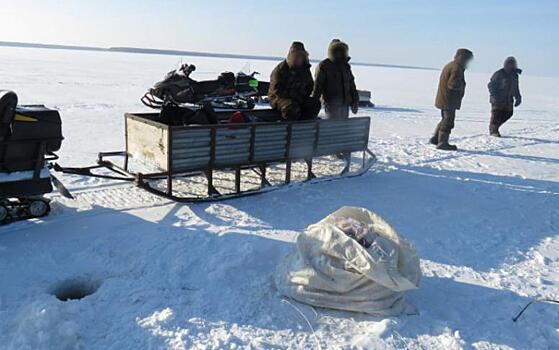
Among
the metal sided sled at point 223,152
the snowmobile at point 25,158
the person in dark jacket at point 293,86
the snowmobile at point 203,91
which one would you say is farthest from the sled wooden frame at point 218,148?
the snowmobile at point 203,91

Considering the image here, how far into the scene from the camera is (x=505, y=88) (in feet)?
34.0

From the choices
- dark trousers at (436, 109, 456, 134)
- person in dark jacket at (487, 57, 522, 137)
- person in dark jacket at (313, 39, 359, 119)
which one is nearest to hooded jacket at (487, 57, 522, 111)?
person in dark jacket at (487, 57, 522, 137)

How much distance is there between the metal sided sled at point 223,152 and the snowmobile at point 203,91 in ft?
14.1

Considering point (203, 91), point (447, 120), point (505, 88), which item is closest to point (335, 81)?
point (447, 120)

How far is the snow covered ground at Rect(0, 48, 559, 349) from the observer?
2.77m

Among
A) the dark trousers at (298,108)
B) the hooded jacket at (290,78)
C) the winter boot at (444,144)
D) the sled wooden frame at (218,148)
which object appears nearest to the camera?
the sled wooden frame at (218,148)

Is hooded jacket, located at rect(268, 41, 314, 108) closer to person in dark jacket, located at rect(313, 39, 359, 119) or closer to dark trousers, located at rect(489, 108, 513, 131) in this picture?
person in dark jacket, located at rect(313, 39, 359, 119)

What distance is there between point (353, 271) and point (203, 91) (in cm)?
858

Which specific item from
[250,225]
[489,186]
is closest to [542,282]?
[250,225]

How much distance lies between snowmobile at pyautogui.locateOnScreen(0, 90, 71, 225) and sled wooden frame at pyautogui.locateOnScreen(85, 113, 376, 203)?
1.88ft

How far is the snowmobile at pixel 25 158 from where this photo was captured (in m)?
3.89

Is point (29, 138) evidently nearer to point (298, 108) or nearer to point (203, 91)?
point (298, 108)

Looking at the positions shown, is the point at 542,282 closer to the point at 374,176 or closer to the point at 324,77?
the point at 374,176

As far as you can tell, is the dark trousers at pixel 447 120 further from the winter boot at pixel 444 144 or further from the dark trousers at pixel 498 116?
the dark trousers at pixel 498 116
